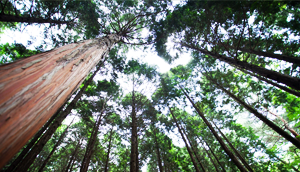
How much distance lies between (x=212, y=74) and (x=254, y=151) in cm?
693

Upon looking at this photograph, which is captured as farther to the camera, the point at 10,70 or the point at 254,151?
the point at 254,151

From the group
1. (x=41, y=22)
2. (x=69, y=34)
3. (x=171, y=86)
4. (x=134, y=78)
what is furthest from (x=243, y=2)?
(x=41, y=22)

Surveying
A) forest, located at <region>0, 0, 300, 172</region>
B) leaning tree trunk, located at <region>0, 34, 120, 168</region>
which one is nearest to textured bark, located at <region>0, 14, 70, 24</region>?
forest, located at <region>0, 0, 300, 172</region>

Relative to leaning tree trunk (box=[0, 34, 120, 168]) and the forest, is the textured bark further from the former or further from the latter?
leaning tree trunk (box=[0, 34, 120, 168])

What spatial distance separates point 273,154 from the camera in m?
8.12

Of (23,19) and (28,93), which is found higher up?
(23,19)

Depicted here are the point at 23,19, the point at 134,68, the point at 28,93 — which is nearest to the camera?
the point at 28,93

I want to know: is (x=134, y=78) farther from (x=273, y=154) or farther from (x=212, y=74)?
(x=273, y=154)

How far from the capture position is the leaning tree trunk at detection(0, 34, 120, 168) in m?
0.50

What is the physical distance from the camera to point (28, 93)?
626mm

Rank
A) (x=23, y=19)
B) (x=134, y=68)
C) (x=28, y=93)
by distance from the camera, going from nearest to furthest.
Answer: (x=28, y=93), (x=23, y=19), (x=134, y=68)

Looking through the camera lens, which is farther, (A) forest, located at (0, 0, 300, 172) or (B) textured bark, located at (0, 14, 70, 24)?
(B) textured bark, located at (0, 14, 70, 24)

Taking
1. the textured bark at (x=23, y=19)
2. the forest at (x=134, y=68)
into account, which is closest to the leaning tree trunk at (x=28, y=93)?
the forest at (x=134, y=68)

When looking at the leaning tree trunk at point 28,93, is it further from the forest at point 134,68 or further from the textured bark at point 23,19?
the textured bark at point 23,19
